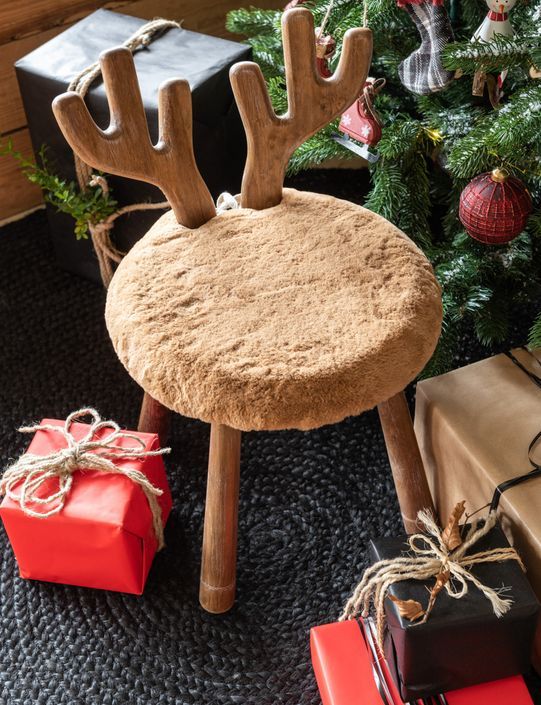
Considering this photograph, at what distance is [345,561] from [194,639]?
22 centimetres

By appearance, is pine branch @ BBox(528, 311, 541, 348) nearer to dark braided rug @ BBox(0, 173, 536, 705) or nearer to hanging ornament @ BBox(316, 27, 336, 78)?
dark braided rug @ BBox(0, 173, 536, 705)

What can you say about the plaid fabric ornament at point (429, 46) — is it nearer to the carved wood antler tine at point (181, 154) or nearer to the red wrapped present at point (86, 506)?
the carved wood antler tine at point (181, 154)

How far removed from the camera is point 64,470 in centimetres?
105

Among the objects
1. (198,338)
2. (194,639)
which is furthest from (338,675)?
(198,338)

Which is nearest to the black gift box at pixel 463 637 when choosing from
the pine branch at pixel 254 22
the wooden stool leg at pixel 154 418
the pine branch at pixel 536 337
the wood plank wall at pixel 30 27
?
the pine branch at pixel 536 337

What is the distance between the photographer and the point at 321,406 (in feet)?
2.74

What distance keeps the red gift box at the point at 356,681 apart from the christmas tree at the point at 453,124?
40 centimetres

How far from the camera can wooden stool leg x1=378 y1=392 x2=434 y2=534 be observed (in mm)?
1008

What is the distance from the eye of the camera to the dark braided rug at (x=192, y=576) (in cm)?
103

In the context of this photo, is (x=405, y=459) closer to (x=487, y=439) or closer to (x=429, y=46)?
(x=487, y=439)

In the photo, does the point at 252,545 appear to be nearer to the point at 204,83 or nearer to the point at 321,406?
the point at 321,406

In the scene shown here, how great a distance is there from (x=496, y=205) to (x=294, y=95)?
28 centimetres

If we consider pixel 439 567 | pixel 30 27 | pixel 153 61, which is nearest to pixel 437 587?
pixel 439 567

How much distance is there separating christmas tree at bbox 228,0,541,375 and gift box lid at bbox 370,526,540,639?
318 millimetres
